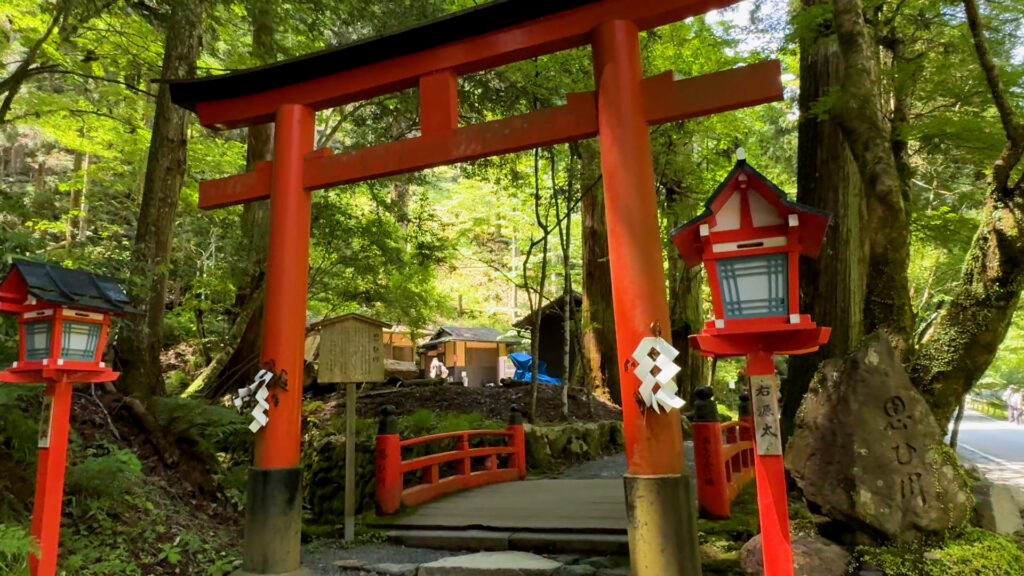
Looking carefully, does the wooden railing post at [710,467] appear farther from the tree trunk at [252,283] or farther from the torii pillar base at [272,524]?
the tree trunk at [252,283]

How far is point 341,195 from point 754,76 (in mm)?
9107

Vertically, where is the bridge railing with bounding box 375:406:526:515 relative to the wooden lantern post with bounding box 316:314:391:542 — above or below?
below

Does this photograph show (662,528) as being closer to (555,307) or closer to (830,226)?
(830,226)

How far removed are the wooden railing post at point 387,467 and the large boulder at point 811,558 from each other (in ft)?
12.8

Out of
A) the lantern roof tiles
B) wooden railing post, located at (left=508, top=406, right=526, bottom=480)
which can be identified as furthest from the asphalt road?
the lantern roof tiles

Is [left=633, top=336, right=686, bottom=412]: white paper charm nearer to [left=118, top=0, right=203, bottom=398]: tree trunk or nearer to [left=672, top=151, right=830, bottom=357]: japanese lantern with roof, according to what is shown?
[left=672, top=151, right=830, bottom=357]: japanese lantern with roof

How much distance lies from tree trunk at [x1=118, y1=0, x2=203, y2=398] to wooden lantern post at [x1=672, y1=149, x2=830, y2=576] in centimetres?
632

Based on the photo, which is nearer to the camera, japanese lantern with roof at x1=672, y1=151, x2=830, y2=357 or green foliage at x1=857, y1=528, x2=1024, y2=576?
japanese lantern with roof at x1=672, y1=151, x2=830, y2=357

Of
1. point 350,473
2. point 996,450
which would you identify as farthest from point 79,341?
point 996,450

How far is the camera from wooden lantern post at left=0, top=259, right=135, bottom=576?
11.5ft

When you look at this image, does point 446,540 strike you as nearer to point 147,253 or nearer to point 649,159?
point 649,159

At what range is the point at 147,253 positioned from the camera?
706 centimetres

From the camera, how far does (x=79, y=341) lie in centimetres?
371

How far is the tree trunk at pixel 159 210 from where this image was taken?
23.0ft
